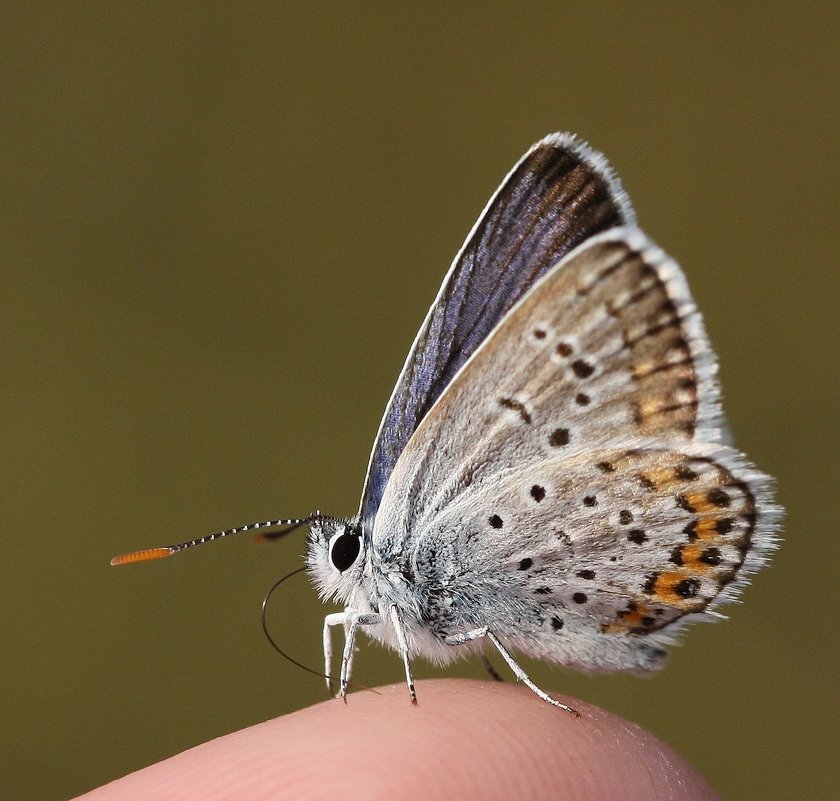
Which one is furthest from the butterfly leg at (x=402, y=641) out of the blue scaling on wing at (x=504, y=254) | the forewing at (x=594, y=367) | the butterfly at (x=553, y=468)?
the forewing at (x=594, y=367)

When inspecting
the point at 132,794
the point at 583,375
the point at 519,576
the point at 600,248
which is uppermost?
the point at 600,248

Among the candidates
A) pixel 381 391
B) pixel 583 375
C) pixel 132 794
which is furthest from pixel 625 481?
pixel 381 391

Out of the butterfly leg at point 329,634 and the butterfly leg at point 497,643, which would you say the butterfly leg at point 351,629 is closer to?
the butterfly leg at point 329,634

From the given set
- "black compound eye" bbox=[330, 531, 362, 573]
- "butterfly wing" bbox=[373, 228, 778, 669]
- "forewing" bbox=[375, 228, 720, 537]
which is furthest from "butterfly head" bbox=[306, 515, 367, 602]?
"forewing" bbox=[375, 228, 720, 537]

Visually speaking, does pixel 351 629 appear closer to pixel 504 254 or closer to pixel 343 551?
pixel 343 551

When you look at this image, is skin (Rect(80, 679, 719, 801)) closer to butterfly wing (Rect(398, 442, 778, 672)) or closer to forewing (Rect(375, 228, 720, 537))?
butterfly wing (Rect(398, 442, 778, 672))

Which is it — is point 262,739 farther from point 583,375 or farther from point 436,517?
point 583,375

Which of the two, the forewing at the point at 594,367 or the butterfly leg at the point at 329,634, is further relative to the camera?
the butterfly leg at the point at 329,634
